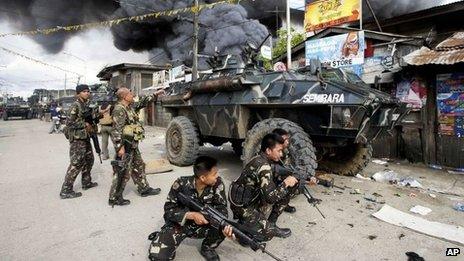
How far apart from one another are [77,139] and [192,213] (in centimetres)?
318

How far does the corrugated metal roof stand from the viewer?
682cm

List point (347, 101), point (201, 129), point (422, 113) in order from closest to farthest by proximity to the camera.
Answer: point (347, 101) < point (201, 129) < point (422, 113)

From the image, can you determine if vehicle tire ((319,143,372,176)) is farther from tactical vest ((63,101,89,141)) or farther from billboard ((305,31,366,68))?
tactical vest ((63,101,89,141))

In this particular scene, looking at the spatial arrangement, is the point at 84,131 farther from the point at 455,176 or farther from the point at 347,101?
the point at 455,176

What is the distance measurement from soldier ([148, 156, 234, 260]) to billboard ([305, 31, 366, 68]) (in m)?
6.71

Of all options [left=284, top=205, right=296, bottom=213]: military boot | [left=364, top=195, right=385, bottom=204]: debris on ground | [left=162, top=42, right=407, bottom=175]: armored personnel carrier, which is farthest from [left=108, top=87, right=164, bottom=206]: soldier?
[left=364, top=195, right=385, bottom=204]: debris on ground

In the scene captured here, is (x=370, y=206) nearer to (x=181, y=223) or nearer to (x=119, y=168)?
(x=181, y=223)

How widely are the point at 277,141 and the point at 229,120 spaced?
2.98 m

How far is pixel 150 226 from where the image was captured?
416 cm

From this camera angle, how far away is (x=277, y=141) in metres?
3.62

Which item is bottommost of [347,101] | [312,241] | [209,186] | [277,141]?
[312,241]

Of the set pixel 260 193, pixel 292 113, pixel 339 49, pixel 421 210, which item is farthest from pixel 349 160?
pixel 339 49

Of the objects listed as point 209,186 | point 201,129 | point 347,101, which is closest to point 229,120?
point 201,129

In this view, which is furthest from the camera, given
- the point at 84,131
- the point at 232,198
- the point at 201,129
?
the point at 201,129
